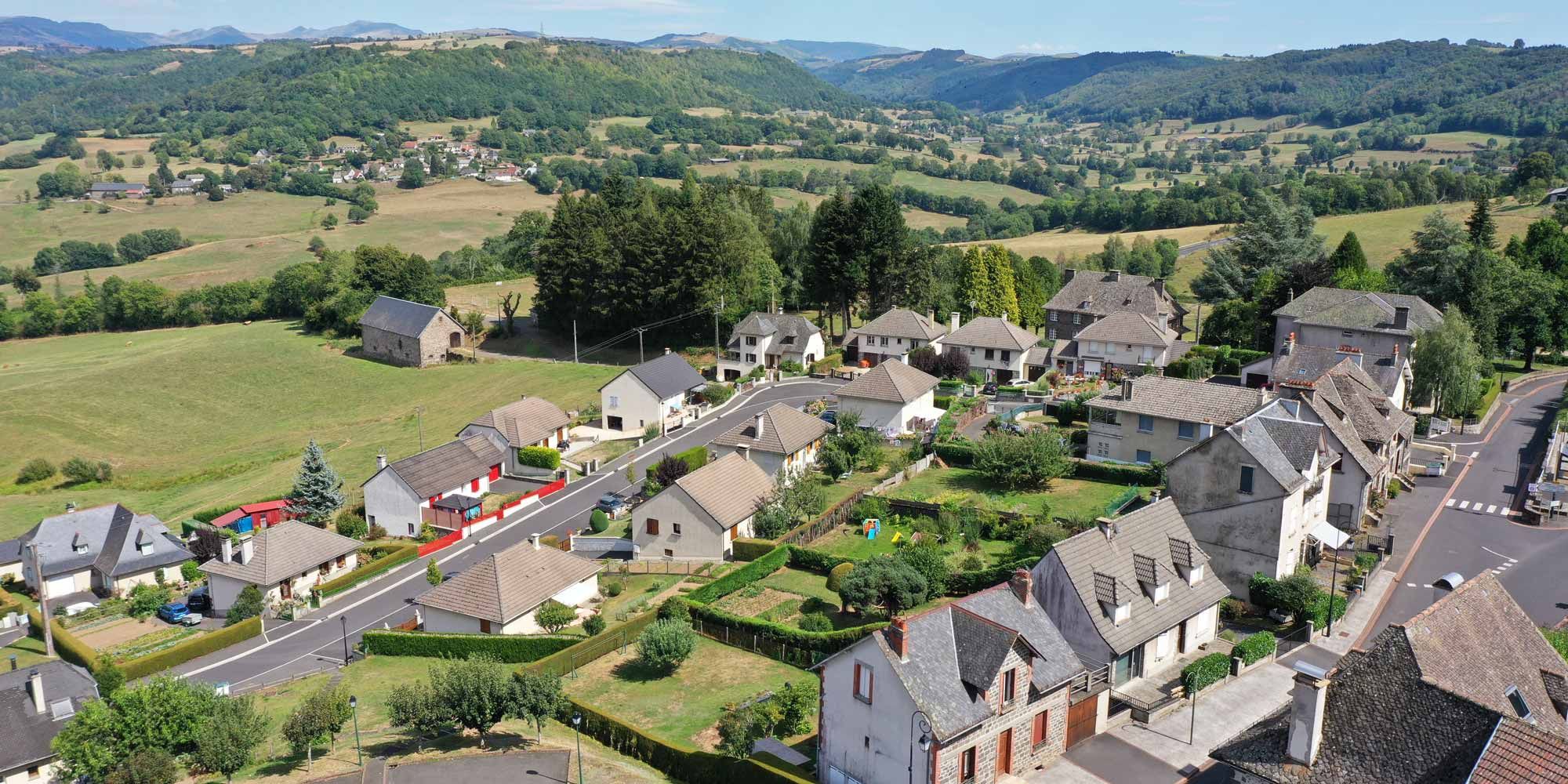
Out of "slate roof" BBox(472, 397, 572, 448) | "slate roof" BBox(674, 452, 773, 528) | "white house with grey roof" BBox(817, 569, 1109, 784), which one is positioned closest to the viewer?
"white house with grey roof" BBox(817, 569, 1109, 784)

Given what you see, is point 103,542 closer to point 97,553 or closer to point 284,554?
point 97,553

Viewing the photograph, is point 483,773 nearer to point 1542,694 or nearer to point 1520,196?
point 1542,694

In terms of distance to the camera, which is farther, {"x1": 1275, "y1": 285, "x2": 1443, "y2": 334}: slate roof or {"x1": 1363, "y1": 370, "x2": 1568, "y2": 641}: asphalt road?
{"x1": 1275, "y1": 285, "x2": 1443, "y2": 334}: slate roof

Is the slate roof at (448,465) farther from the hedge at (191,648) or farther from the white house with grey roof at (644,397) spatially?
the hedge at (191,648)

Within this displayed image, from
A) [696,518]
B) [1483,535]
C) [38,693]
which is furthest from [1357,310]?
[38,693]

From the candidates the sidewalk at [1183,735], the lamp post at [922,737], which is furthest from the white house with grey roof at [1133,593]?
the lamp post at [922,737]

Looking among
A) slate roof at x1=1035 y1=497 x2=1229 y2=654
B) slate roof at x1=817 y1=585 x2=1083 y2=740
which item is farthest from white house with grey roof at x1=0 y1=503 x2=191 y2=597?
slate roof at x1=1035 y1=497 x2=1229 y2=654

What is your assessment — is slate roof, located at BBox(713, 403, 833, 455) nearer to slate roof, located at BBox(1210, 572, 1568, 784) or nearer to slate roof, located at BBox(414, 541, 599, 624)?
slate roof, located at BBox(414, 541, 599, 624)
